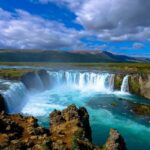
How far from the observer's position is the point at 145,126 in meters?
51.4

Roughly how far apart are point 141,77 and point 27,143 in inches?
2834

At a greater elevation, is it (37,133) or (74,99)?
(37,133)

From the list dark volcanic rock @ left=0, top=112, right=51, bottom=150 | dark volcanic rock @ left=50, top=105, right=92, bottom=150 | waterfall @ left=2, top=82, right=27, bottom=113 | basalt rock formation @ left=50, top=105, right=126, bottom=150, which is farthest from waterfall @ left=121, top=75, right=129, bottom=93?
dark volcanic rock @ left=0, top=112, right=51, bottom=150

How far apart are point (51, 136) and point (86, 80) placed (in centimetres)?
7738

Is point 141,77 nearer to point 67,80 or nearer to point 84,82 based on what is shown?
point 84,82

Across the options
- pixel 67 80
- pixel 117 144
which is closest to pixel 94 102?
pixel 67 80

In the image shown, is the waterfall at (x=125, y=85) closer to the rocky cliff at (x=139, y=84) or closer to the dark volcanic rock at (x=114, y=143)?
the rocky cliff at (x=139, y=84)

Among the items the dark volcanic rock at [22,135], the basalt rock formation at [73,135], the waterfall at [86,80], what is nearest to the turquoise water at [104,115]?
the basalt rock formation at [73,135]

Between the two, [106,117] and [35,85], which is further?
[35,85]

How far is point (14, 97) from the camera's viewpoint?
208 ft

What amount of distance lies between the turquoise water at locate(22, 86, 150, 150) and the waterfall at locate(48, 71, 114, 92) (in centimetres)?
1616

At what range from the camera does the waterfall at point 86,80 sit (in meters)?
97.2

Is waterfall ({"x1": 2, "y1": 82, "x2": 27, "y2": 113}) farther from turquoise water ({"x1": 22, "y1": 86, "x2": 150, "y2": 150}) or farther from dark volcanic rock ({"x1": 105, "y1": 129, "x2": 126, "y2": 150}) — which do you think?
dark volcanic rock ({"x1": 105, "y1": 129, "x2": 126, "y2": 150})

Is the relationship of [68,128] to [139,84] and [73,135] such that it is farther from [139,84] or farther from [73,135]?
[139,84]
